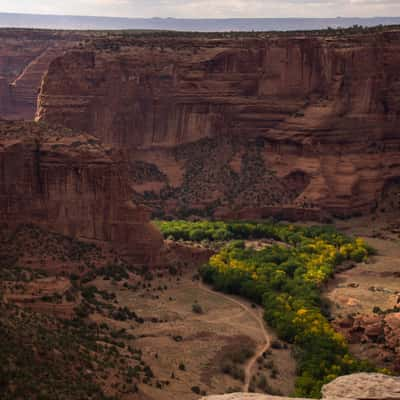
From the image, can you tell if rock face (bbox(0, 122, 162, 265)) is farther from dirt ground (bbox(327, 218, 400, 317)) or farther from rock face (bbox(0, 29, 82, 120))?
rock face (bbox(0, 29, 82, 120))

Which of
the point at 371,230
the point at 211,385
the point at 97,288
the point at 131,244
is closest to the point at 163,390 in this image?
the point at 211,385

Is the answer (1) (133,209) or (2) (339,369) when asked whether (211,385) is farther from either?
(1) (133,209)

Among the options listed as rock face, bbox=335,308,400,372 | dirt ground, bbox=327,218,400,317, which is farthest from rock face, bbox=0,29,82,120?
rock face, bbox=335,308,400,372

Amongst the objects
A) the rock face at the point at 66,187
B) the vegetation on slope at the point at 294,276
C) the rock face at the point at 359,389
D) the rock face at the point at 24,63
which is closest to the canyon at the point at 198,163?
the rock face at the point at 66,187

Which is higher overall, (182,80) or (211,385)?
(182,80)

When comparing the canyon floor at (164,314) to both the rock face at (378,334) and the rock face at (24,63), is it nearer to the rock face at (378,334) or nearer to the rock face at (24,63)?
the rock face at (378,334)

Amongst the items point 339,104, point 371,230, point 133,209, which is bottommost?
point 371,230

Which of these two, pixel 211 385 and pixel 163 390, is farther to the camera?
pixel 211 385
